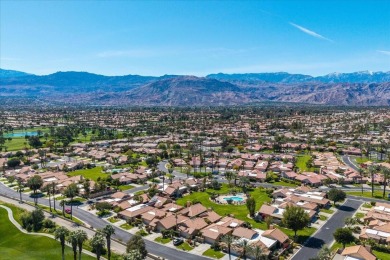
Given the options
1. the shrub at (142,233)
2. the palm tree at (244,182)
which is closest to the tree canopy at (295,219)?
the shrub at (142,233)

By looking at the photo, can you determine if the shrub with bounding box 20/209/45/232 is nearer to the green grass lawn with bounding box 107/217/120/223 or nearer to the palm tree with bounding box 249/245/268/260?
the green grass lawn with bounding box 107/217/120/223

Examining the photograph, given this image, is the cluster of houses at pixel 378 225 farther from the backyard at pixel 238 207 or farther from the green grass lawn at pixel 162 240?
the green grass lawn at pixel 162 240

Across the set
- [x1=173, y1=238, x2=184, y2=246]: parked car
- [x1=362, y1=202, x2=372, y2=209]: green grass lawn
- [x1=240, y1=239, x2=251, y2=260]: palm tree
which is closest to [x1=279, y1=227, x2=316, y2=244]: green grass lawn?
[x1=240, y1=239, x2=251, y2=260]: palm tree

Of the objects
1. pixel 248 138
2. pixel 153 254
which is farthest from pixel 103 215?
pixel 248 138

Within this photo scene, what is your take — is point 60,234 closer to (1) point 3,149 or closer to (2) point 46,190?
(2) point 46,190

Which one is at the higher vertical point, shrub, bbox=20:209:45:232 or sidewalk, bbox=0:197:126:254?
shrub, bbox=20:209:45:232

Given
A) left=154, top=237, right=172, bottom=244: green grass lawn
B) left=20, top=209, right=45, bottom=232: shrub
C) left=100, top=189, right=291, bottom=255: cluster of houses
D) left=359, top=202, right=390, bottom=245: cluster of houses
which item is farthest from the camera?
left=20, top=209, right=45, bottom=232: shrub
